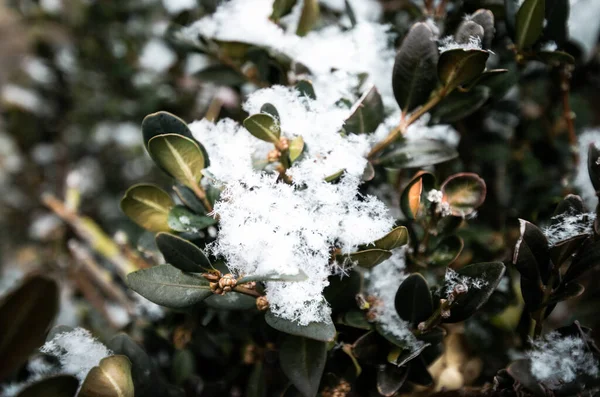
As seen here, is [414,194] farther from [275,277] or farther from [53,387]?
[53,387]

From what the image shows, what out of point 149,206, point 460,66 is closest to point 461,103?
point 460,66

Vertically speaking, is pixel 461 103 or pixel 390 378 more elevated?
pixel 461 103

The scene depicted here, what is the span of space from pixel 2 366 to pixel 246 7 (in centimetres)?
63

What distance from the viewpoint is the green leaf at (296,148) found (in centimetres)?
60

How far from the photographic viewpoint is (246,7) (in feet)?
2.59

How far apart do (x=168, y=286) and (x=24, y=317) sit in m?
0.15

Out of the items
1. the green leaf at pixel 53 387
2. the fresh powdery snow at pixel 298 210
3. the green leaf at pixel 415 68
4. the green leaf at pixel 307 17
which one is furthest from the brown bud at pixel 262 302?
the green leaf at pixel 307 17

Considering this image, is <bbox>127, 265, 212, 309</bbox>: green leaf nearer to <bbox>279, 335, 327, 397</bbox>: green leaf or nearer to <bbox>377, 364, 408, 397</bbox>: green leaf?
<bbox>279, 335, 327, 397</bbox>: green leaf

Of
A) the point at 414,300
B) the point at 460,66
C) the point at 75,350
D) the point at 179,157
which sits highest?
the point at 460,66

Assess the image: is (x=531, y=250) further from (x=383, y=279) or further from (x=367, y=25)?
(x=367, y=25)

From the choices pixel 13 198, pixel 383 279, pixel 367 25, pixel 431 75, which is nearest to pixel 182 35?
pixel 367 25

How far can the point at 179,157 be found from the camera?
60 centimetres

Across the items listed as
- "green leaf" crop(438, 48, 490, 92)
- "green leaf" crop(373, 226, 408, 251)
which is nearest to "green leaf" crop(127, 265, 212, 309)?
"green leaf" crop(373, 226, 408, 251)

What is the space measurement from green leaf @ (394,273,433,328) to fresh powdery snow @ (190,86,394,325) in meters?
0.07
